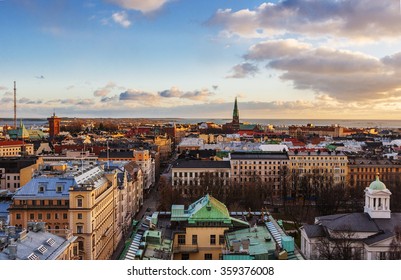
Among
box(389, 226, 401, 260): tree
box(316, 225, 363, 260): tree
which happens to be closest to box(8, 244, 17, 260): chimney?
box(316, 225, 363, 260): tree

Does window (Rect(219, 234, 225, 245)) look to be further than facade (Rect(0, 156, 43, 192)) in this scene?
No

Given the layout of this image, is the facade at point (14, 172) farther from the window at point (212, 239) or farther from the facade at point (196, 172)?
the window at point (212, 239)

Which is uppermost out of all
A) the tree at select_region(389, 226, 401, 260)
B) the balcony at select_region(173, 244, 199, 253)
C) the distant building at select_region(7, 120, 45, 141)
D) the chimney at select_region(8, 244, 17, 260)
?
the distant building at select_region(7, 120, 45, 141)

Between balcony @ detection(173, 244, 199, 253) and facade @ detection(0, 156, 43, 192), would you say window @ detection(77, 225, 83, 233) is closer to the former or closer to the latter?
A: balcony @ detection(173, 244, 199, 253)

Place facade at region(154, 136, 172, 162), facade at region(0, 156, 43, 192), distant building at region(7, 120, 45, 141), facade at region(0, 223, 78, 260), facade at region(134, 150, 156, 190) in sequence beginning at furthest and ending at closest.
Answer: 1. distant building at region(7, 120, 45, 141)
2. facade at region(154, 136, 172, 162)
3. facade at region(134, 150, 156, 190)
4. facade at region(0, 156, 43, 192)
5. facade at region(0, 223, 78, 260)
